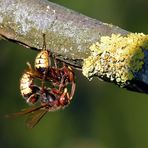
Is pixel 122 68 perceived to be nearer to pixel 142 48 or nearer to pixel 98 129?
pixel 142 48

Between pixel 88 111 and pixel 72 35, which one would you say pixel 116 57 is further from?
pixel 88 111

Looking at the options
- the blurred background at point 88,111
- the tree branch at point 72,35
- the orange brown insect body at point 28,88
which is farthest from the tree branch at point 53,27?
the blurred background at point 88,111

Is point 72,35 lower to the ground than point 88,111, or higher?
higher

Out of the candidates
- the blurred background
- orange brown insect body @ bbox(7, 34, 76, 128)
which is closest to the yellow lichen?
orange brown insect body @ bbox(7, 34, 76, 128)

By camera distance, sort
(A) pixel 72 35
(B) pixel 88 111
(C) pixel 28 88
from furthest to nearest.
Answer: (B) pixel 88 111 < (C) pixel 28 88 < (A) pixel 72 35

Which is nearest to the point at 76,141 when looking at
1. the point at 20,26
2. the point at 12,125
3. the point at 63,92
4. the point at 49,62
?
the point at 12,125

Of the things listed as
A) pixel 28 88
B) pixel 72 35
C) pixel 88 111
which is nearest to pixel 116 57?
pixel 72 35

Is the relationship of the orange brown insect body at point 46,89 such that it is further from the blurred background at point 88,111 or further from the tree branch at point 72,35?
the blurred background at point 88,111
